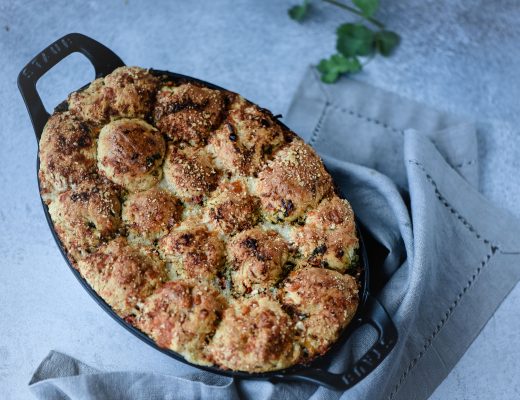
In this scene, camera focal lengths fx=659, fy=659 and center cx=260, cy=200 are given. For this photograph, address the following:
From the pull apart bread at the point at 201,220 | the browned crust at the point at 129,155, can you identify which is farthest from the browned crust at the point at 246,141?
the browned crust at the point at 129,155

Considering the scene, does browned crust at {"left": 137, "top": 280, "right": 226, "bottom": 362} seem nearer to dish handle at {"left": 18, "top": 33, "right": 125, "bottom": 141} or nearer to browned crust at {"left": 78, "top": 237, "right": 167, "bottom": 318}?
browned crust at {"left": 78, "top": 237, "right": 167, "bottom": 318}

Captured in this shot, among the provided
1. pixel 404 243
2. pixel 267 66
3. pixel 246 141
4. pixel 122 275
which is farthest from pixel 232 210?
pixel 267 66

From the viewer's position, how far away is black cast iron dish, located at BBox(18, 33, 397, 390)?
151 cm

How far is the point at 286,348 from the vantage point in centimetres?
150

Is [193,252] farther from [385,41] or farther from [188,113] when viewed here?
[385,41]

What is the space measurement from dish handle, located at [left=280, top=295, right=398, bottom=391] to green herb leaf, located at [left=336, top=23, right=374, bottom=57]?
101cm

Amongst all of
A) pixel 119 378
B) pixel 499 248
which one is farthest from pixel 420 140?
pixel 119 378

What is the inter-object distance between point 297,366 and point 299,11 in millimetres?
1301

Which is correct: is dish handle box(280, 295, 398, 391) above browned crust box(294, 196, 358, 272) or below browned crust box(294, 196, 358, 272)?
below

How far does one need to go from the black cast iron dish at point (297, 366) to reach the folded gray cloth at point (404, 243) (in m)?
0.17

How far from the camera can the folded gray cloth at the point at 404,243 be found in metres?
1.75

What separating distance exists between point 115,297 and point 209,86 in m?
0.64

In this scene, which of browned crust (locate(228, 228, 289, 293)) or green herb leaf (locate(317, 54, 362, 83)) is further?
green herb leaf (locate(317, 54, 362, 83))

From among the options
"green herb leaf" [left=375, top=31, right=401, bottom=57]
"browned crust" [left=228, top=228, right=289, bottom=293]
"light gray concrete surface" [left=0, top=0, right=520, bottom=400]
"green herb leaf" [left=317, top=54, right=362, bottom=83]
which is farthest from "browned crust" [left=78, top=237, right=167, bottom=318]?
"green herb leaf" [left=375, top=31, right=401, bottom=57]
